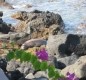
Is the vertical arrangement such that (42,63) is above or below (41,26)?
above

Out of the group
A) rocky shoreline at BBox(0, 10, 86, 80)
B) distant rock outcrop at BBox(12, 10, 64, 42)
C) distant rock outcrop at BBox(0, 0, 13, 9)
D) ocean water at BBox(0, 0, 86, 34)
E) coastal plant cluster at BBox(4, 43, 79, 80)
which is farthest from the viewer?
distant rock outcrop at BBox(0, 0, 13, 9)

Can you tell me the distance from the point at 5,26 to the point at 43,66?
11.3 meters

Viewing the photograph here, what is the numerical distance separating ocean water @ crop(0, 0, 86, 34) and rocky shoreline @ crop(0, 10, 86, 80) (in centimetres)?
66

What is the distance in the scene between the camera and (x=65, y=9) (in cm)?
2003

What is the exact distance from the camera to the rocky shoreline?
274 inches

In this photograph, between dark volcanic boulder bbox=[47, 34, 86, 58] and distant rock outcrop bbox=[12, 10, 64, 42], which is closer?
dark volcanic boulder bbox=[47, 34, 86, 58]

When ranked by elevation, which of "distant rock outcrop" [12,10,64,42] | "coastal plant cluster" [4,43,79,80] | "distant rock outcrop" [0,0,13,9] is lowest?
"distant rock outcrop" [0,0,13,9]

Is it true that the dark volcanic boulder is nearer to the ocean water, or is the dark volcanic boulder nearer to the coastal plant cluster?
the ocean water

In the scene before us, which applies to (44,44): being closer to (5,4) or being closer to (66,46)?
(66,46)

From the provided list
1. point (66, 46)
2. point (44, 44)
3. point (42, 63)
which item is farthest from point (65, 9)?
point (42, 63)

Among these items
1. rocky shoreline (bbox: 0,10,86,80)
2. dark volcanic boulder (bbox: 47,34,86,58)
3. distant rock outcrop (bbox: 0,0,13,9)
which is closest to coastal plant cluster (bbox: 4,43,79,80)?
rocky shoreline (bbox: 0,10,86,80)

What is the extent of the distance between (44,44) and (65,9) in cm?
822

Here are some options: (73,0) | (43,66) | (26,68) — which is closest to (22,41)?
(26,68)

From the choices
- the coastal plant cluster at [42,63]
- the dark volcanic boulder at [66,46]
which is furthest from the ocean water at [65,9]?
the coastal plant cluster at [42,63]
